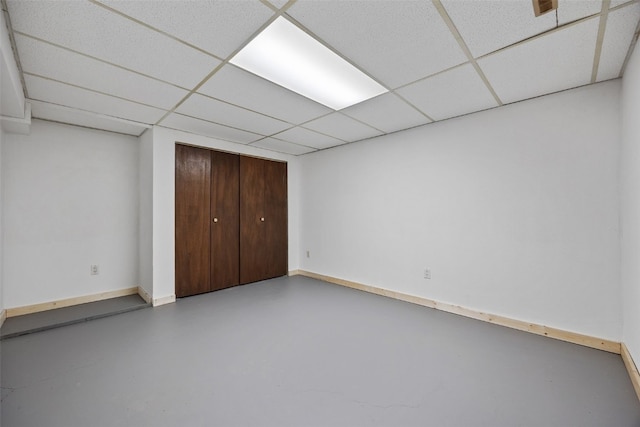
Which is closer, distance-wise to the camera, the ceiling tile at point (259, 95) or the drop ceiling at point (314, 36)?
the drop ceiling at point (314, 36)

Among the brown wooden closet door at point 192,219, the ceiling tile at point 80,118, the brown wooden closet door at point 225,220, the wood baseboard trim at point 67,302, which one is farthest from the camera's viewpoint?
the brown wooden closet door at point 225,220

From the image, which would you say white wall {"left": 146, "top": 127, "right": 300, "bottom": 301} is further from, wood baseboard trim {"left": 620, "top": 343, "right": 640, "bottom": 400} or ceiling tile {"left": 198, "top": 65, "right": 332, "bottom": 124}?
wood baseboard trim {"left": 620, "top": 343, "right": 640, "bottom": 400}

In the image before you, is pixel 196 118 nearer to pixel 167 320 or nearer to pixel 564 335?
pixel 167 320

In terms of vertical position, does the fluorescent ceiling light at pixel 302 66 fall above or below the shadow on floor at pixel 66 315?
above

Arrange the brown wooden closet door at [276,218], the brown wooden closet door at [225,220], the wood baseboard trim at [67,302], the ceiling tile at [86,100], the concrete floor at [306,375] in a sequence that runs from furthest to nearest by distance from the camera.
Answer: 1. the brown wooden closet door at [276,218]
2. the brown wooden closet door at [225,220]
3. the wood baseboard trim at [67,302]
4. the ceiling tile at [86,100]
5. the concrete floor at [306,375]

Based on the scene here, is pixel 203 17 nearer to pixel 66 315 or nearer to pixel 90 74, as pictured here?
pixel 90 74

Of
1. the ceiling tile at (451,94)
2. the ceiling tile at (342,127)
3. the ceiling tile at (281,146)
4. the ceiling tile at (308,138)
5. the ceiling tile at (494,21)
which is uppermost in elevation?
the ceiling tile at (494,21)

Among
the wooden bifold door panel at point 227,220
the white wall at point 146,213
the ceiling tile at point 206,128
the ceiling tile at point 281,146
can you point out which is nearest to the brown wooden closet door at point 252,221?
the wooden bifold door panel at point 227,220

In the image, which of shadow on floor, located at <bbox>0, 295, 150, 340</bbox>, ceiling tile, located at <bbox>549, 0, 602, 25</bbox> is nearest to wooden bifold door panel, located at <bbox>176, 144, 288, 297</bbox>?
shadow on floor, located at <bbox>0, 295, 150, 340</bbox>

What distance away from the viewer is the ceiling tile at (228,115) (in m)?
2.79

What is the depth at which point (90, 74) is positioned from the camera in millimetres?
2186

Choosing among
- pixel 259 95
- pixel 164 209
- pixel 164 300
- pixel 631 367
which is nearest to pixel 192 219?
pixel 164 209

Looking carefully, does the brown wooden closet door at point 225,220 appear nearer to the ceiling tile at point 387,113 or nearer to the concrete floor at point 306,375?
the concrete floor at point 306,375

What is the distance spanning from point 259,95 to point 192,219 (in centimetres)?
212
